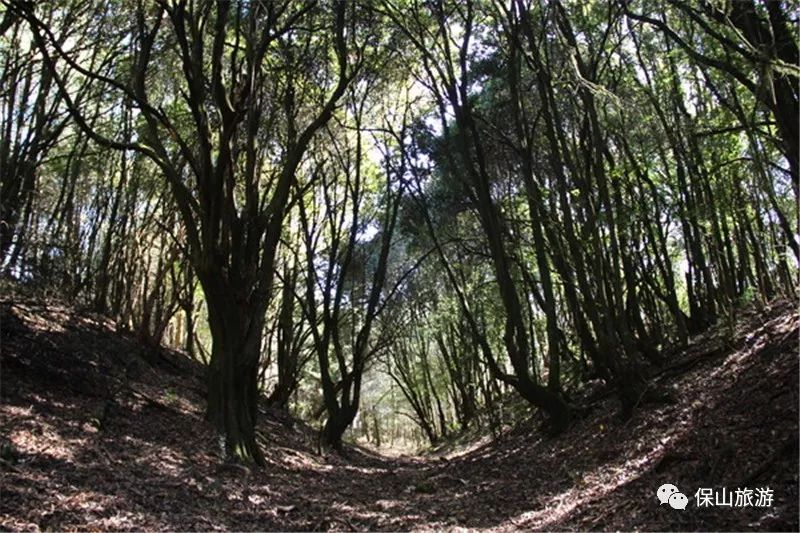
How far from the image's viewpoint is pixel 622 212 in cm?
921

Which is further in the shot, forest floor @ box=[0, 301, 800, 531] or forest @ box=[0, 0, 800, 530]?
forest @ box=[0, 0, 800, 530]

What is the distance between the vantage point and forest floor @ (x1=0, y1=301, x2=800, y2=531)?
4637 mm

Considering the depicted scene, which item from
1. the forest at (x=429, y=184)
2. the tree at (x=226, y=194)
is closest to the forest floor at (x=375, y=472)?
the forest at (x=429, y=184)

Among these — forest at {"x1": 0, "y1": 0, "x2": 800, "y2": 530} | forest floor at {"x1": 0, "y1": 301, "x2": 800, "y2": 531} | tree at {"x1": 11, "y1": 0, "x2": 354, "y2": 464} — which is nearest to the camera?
forest floor at {"x1": 0, "y1": 301, "x2": 800, "y2": 531}

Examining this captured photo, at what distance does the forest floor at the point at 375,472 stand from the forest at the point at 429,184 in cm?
7

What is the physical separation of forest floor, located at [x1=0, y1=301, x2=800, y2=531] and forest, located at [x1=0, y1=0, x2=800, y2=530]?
0.07m

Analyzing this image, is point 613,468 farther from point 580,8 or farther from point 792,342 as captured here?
point 580,8

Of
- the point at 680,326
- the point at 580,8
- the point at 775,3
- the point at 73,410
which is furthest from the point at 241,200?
the point at 775,3

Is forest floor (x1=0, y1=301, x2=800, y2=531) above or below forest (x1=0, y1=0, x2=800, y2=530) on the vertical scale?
below

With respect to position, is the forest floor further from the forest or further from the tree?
the tree

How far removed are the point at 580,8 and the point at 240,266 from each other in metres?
7.11

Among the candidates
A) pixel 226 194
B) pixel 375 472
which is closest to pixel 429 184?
pixel 375 472

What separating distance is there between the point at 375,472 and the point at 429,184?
27.4 ft

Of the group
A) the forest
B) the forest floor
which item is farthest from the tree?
the forest floor
